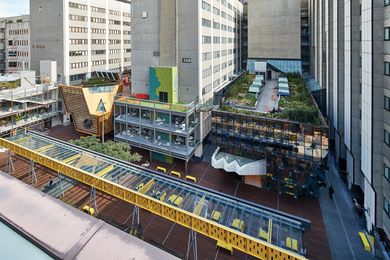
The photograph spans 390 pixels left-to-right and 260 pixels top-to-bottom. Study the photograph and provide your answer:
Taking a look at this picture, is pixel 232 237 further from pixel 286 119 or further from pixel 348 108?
pixel 348 108

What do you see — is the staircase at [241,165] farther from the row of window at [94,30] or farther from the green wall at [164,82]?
the row of window at [94,30]

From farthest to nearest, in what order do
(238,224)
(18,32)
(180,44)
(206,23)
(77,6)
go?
(18,32), (77,6), (206,23), (180,44), (238,224)

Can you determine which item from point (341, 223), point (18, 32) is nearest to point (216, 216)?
point (341, 223)

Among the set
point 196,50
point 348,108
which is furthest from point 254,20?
point 348,108

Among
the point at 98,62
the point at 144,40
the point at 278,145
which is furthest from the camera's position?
the point at 98,62

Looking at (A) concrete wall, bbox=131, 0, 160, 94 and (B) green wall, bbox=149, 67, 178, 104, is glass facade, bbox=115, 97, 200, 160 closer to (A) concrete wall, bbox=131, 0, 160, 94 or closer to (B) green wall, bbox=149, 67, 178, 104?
(B) green wall, bbox=149, 67, 178, 104

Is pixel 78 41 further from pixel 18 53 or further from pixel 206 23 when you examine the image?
pixel 206 23
